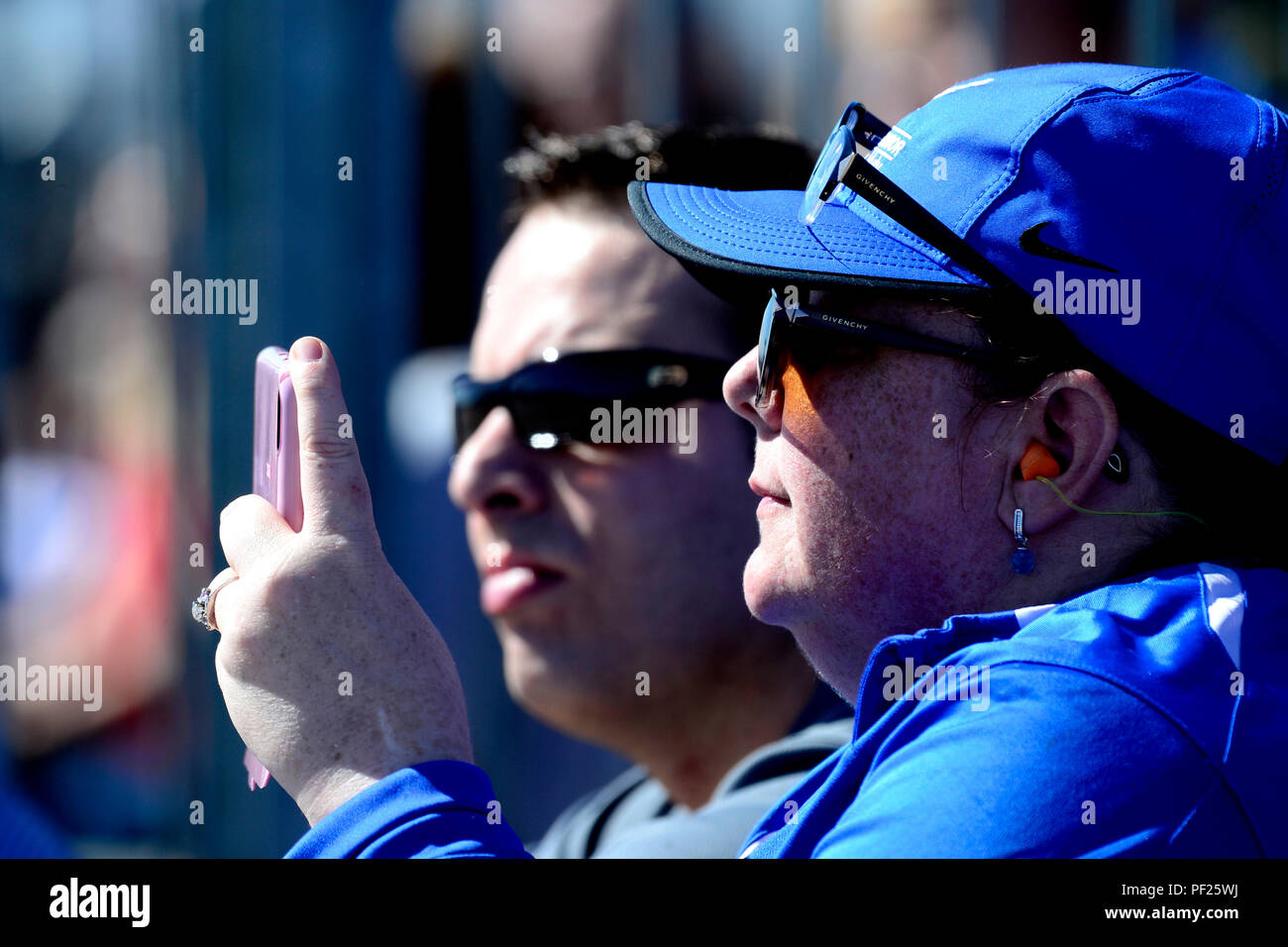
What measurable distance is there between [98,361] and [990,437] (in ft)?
12.9

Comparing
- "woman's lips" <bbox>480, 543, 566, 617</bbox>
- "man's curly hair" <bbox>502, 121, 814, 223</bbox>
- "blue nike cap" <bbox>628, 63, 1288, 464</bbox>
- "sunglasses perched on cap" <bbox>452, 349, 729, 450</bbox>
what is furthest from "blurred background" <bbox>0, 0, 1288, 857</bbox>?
"blue nike cap" <bbox>628, 63, 1288, 464</bbox>

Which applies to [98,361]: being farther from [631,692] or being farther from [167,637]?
[631,692]

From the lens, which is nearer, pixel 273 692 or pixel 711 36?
pixel 273 692

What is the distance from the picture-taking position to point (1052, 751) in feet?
3.41

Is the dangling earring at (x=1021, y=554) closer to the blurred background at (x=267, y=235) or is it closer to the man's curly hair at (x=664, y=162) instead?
the man's curly hair at (x=664, y=162)

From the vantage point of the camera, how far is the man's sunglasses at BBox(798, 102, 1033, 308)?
4.21ft

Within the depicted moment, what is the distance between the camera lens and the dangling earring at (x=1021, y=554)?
4.23 feet

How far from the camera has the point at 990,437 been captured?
131cm

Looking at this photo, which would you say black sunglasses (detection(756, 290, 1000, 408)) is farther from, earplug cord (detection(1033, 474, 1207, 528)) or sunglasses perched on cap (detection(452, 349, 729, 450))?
sunglasses perched on cap (detection(452, 349, 729, 450))

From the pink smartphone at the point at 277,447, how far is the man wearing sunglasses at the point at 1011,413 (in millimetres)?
283

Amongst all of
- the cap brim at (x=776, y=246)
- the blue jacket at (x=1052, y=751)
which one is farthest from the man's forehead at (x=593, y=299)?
the blue jacket at (x=1052, y=751)

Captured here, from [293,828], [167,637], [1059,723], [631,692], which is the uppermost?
[1059,723]

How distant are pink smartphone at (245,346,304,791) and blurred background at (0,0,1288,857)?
7.55 ft
